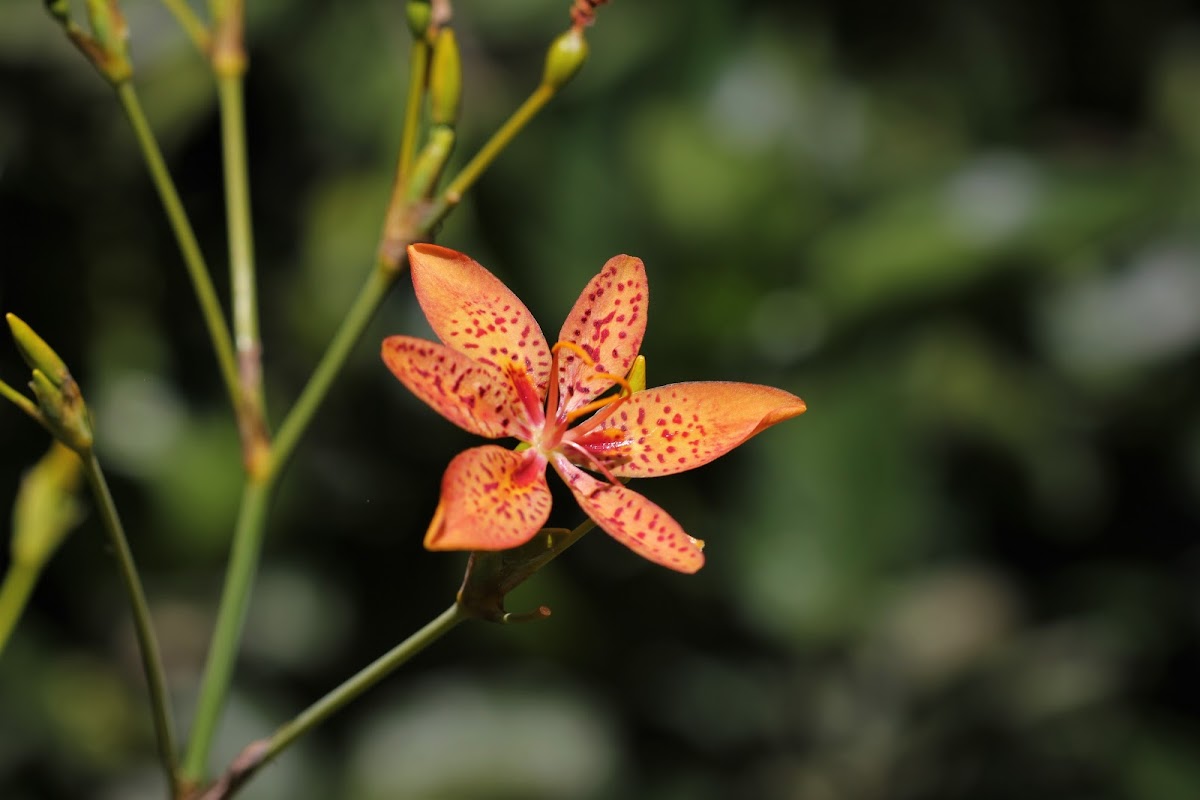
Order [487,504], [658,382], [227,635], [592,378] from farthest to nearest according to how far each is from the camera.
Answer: [658,382]
[592,378]
[227,635]
[487,504]

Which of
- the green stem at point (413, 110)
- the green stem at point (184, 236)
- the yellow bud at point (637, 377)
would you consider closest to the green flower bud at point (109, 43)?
the green stem at point (184, 236)

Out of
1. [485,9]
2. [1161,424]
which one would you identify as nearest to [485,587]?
[485,9]

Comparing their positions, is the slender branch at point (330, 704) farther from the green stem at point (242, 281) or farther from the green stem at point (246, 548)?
the green stem at point (242, 281)

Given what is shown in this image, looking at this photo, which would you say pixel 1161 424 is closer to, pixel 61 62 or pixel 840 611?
pixel 840 611

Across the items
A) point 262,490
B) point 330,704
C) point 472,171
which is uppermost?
point 472,171

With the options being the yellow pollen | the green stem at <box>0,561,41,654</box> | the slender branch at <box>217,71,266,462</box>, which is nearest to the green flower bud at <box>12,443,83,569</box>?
the green stem at <box>0,561,41,654</box>

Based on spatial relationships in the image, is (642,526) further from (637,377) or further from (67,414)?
(67,414)

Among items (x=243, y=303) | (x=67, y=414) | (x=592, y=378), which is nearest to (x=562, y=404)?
(x=592, y=378)
